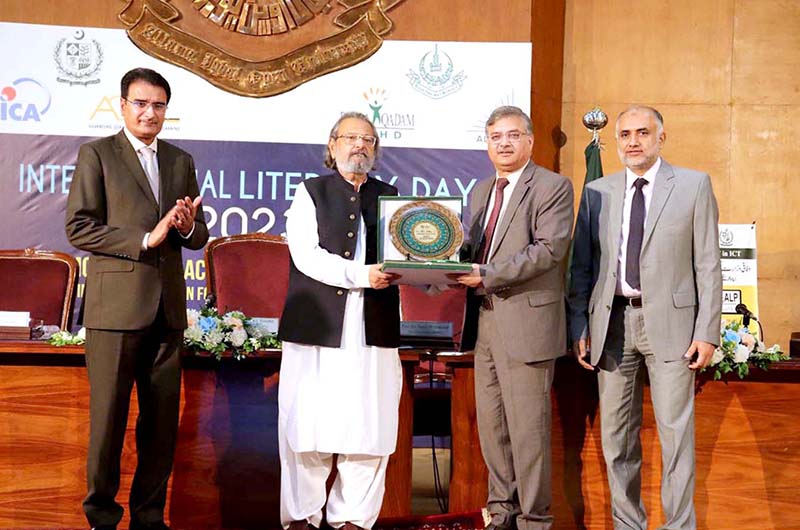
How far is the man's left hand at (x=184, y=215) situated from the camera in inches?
122

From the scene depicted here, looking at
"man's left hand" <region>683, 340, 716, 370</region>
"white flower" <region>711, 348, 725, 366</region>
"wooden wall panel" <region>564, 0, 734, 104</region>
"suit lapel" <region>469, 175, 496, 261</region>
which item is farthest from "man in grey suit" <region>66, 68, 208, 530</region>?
"wooden wall panel" <region>564, 0, 734, 104</region>

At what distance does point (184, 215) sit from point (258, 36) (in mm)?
3268

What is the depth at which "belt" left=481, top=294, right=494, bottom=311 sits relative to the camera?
3.36 meters

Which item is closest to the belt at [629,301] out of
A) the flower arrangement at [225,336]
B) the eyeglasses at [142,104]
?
the flower arrangement at [225,336]

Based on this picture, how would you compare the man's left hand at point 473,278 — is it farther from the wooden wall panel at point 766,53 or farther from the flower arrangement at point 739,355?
the wooden wall panel at point 766,53

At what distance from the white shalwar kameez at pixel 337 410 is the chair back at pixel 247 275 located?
144 centimetres

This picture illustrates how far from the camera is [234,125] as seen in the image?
19.6ft

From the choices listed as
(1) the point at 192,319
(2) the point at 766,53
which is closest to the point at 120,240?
(1) the point at 192,319

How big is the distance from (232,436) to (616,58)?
4093mm

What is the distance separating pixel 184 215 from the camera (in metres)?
3.12

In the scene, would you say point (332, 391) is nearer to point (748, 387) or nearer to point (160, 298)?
point (160, 298)

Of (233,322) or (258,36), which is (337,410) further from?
(258,36)

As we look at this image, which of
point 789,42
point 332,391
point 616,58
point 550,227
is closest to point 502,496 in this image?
point 332,391

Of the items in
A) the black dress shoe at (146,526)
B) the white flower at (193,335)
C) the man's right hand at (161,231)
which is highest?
the man's right hand at (161,231)
